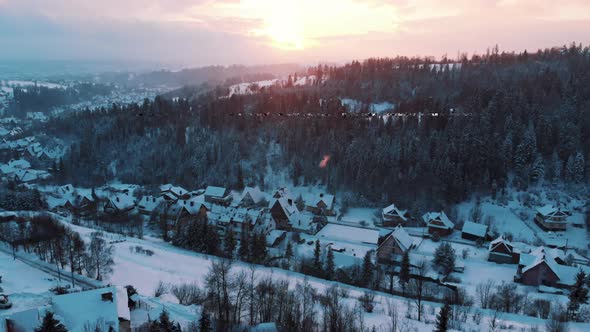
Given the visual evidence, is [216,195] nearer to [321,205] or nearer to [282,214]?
[282,214]

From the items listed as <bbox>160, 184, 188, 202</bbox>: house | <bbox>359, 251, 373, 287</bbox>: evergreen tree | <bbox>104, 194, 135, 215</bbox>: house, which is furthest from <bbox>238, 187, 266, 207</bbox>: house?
<bbox>359, 251, 373, 287</bbox>: evergreen tree

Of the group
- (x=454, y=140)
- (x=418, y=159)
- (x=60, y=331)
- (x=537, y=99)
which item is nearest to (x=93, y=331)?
(x=60, y=331)

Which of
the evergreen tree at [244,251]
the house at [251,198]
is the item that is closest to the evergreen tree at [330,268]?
the evergreen tree at [244,251]

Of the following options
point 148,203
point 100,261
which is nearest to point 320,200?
point 148,203

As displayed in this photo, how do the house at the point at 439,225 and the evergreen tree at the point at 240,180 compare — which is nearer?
the house at the point at 439,225

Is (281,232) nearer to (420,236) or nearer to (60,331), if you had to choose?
(420,236)

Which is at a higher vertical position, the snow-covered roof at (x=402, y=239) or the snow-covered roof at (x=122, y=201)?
the snow-covered roof at (x=402, y=239)

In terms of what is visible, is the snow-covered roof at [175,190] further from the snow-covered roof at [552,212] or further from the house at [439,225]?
the snow-covered roof at [552,212]
